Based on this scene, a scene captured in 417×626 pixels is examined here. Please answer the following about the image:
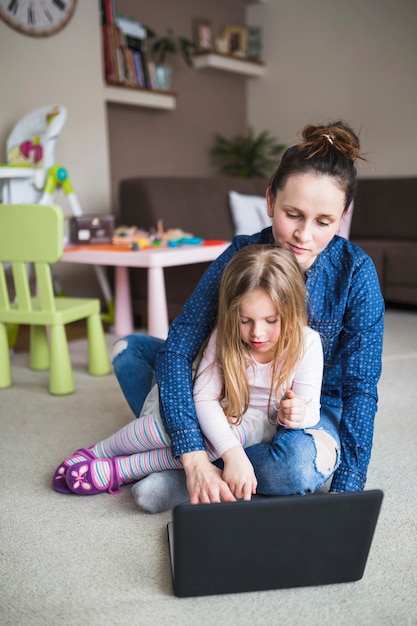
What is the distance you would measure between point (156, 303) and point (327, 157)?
51.4 inches

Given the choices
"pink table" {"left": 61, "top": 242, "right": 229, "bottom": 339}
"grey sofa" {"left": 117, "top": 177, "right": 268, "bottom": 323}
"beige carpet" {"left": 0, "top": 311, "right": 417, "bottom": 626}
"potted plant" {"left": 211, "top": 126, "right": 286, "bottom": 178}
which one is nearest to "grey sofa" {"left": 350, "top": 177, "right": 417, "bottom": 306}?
"grey sofa" {"left": 117, "top": 177, "right": 268, "bottom": 323}

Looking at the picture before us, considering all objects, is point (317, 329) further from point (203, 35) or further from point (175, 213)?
point (203, 35)

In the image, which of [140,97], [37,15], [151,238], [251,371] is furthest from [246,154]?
[251,371]

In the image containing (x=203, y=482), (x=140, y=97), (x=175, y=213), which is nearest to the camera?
(x=203, y=482)

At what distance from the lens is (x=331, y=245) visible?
1197 millimetres

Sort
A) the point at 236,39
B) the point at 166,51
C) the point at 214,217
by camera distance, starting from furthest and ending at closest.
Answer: the point at 236,39 < the point at 166,51 < the point at 214,217

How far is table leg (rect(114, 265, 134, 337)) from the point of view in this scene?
8.89 feet

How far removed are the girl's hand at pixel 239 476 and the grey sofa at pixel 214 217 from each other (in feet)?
5.85

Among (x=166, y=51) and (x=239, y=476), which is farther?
(x=166, y=51)

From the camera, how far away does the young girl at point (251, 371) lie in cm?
101

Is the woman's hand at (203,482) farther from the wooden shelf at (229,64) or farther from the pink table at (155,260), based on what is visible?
the wooden shelf at (229,64)

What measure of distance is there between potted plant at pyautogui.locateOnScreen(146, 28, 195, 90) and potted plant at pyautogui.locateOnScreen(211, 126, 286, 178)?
26.1 inches

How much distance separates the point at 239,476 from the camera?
3.15 feet

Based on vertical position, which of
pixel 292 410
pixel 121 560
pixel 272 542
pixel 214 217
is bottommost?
pixel 121 560
